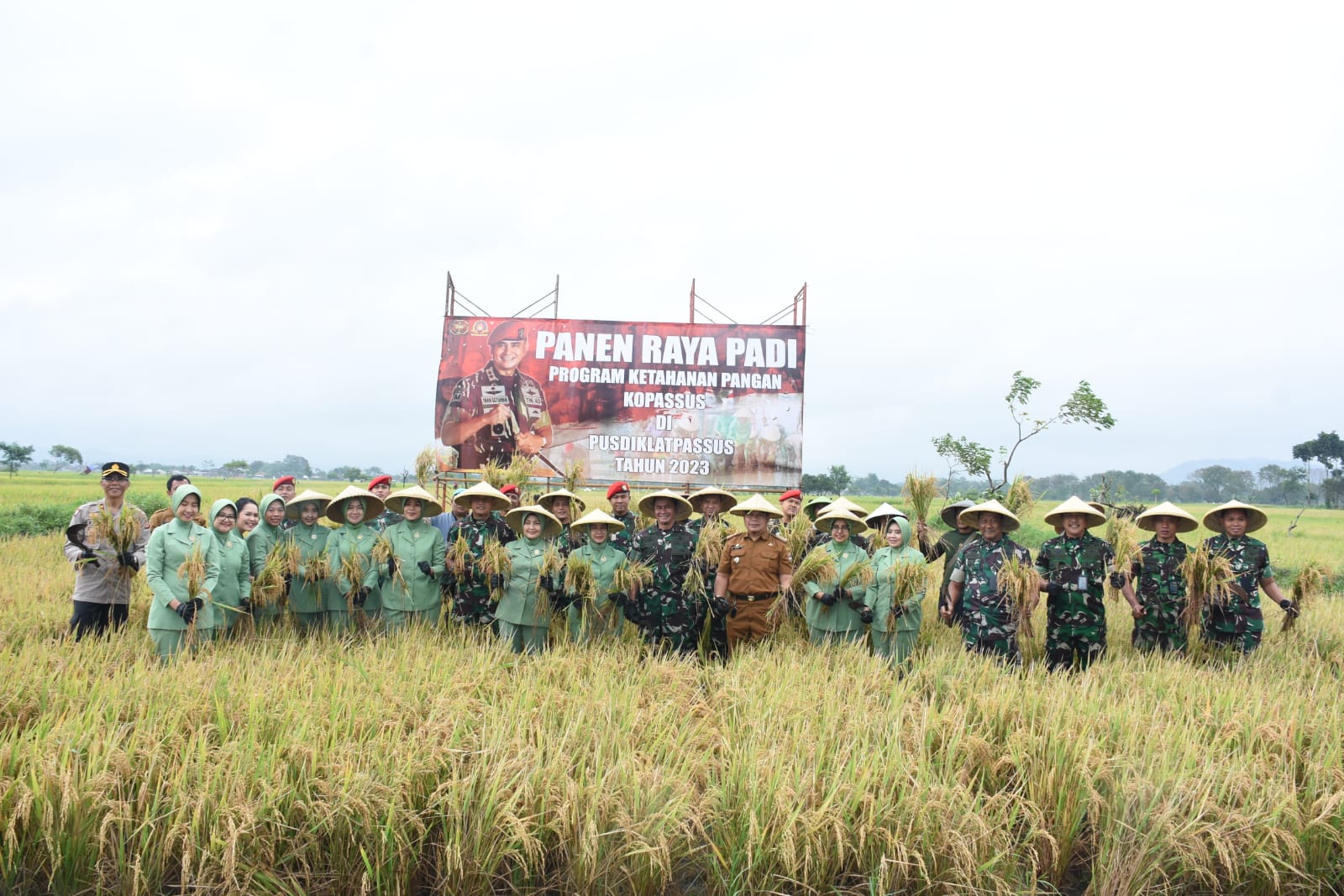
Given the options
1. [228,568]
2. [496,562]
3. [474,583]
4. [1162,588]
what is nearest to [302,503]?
[228,568]

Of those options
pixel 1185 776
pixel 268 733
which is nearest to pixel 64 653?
pixel 268 733

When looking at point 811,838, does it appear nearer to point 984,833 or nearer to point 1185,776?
point 984,833

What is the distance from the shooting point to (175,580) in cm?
562

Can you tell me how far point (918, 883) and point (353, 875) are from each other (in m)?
2.33

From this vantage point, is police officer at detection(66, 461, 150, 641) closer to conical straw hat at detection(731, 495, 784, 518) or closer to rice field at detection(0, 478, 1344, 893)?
rice field at detection(0, 478, 1344, 893)

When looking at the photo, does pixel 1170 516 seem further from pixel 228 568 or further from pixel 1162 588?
pixel 228 568

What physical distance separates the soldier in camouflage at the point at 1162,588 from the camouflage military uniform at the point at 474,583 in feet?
17.3

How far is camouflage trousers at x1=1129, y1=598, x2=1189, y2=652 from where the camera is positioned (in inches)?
260

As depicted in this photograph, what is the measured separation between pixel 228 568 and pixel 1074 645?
6567 millimetres

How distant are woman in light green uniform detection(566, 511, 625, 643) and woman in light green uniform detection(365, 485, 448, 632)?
3.84 ft

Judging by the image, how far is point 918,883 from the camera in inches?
132

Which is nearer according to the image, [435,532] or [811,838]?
[811,838]

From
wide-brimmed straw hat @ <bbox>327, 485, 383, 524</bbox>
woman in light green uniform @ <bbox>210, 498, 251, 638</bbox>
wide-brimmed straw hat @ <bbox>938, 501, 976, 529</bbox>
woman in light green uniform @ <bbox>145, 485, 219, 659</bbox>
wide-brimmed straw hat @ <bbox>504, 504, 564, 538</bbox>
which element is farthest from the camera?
wide-brimmed straw hat @ <bbox>938, 501, 976, 529</bbox>

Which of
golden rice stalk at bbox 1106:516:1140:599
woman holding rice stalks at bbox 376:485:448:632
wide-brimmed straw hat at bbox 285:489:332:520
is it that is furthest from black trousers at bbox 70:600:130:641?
golden rice stalk at bbox 1106:516:1140:599
